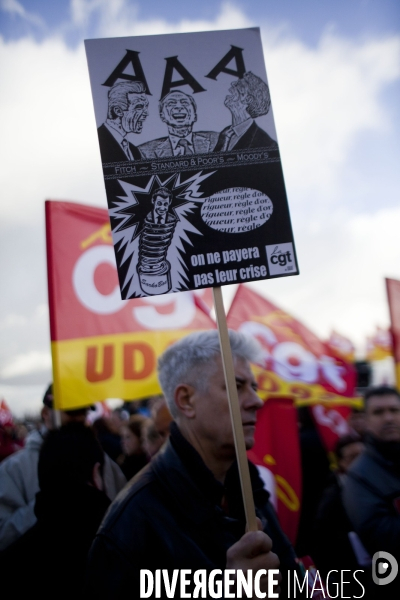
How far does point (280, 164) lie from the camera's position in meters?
2.25

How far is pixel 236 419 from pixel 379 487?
1.83 m

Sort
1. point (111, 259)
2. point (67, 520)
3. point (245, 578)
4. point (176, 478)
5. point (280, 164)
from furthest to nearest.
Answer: point (111, 259) → point (67, 520) → point (280, 164) → point (176, 478) → point (245, 578)

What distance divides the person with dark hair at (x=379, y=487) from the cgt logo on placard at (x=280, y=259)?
1.84m

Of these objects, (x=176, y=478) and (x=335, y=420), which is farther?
(x=335, y=420)

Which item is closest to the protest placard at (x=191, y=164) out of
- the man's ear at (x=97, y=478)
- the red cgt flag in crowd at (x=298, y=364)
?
the man's ear at (x=97, y=478)

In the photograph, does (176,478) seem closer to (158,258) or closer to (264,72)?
(158,258)

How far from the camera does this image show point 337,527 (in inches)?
163

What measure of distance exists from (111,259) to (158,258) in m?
2.58

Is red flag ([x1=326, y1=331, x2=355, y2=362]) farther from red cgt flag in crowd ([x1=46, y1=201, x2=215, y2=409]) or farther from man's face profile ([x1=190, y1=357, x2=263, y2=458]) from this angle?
man's face profile ([x1=190, y1=357, x2=263, y2=458])

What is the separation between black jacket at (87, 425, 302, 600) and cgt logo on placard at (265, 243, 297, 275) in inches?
27.3

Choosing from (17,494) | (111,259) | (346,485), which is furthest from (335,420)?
(17,494)

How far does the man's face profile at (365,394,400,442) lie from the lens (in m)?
3.67

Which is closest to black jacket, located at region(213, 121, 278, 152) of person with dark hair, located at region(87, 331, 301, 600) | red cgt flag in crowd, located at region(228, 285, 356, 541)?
person with dark hair, located at region(87, 331, 301, 600)

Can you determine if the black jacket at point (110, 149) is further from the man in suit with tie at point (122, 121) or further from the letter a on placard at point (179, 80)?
the letter a on placard at point (179, 80)
